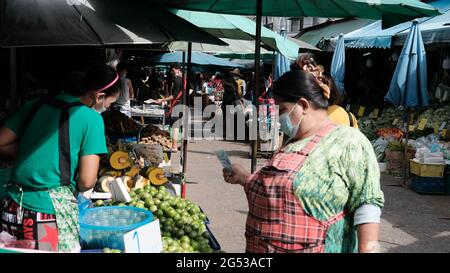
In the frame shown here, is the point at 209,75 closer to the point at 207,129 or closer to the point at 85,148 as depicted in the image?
the point at 207,129

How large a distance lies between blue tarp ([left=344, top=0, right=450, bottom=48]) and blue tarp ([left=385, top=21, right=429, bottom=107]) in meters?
0.86

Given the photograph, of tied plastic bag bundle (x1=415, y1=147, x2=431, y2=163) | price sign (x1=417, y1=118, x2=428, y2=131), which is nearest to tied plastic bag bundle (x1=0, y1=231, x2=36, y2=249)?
tied plastic bag bundle (x1=415, y1=147, x2=431, y2=163)

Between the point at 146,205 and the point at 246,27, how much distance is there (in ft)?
9.80

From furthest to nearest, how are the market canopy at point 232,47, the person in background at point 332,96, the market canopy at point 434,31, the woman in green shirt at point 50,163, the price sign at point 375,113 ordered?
the price sign at point 375,113 < the market canopy at point 434,31 < the market canopy at point 232,47 < the person in background at point 332,96 < the woman in green shirt at point 50,163

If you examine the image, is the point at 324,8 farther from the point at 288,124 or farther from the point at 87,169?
the point at 87,169

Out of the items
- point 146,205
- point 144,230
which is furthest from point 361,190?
point 146,205

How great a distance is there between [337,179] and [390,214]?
529 cm

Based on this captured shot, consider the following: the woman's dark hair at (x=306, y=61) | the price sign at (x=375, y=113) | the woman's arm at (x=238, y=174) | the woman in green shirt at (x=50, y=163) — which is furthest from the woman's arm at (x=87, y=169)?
the price sign at (x=375, y=113)

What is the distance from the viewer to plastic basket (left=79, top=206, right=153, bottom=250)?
3.10 metres

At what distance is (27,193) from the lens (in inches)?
110

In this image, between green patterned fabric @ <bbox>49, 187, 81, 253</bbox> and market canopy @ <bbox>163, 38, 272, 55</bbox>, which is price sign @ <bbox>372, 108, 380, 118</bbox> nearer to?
market canopy @ <bbox>163, 38, 272, 55</bbox>

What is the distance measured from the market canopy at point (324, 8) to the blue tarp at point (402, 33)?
528 centimetres

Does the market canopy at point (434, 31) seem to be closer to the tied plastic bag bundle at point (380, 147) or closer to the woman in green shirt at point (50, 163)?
the tied plastic bag bundle at point (380, 147)

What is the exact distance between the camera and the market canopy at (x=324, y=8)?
4.07m
